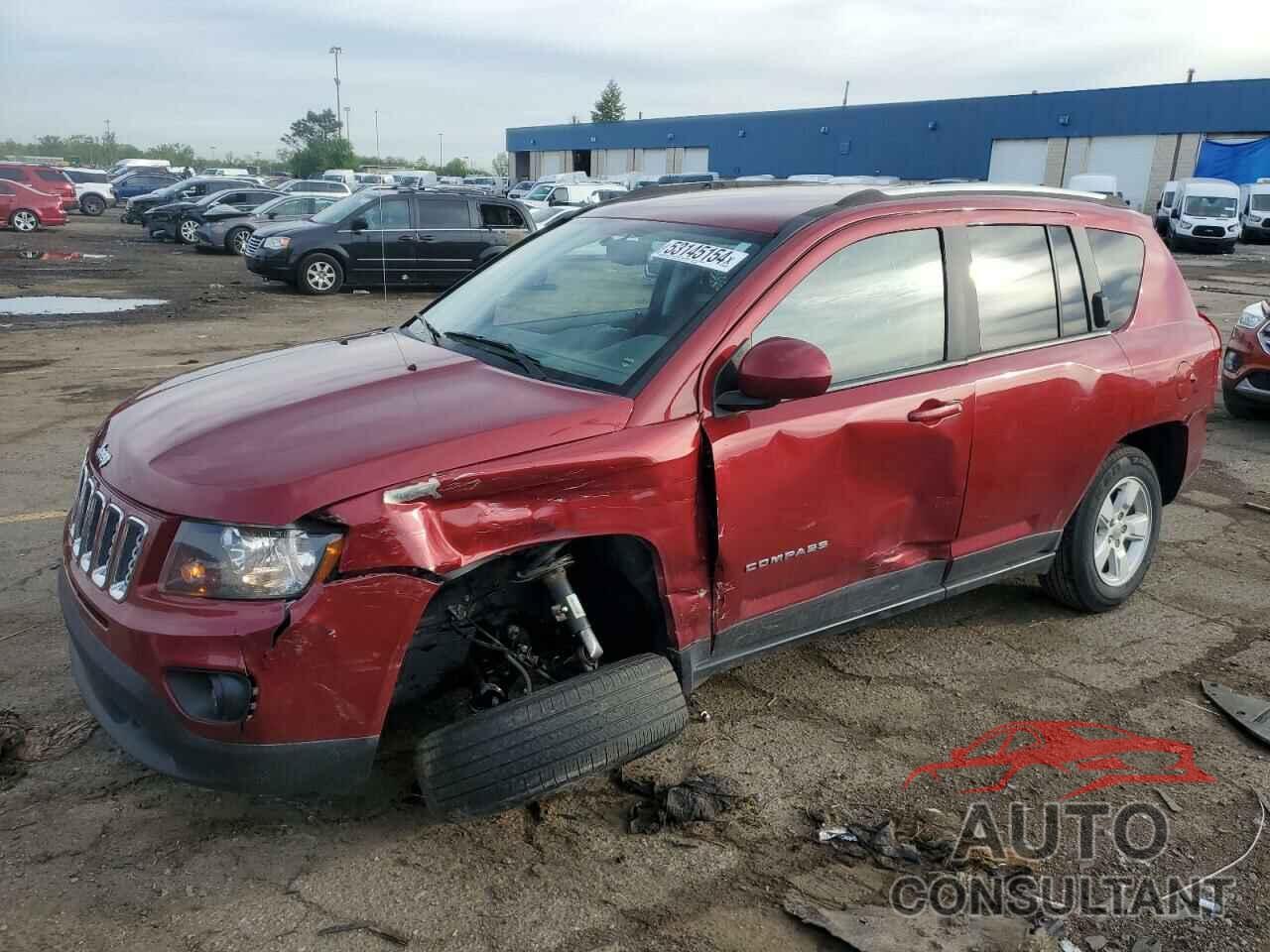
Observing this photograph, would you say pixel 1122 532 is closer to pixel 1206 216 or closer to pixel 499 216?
pixel 499 216

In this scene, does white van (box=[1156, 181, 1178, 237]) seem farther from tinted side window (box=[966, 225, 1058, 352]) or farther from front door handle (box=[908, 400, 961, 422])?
front door handle (box=[908, 400, 961, 422])

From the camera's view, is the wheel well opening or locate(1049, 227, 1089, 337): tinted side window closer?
locate(1049, 227, 1089, 337): tinted side window

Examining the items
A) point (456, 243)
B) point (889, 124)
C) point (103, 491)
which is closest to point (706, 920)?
point (103, 491)

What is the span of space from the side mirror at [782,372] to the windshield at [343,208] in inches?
608

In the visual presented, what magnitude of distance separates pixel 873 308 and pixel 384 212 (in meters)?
14.9

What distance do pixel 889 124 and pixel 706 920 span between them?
51056mm

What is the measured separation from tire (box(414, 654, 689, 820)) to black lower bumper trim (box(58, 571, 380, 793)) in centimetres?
22

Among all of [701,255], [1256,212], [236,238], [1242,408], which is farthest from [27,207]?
[1256,212]

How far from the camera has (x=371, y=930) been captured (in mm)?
2605

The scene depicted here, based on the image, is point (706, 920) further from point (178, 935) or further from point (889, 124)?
point (889, 124)

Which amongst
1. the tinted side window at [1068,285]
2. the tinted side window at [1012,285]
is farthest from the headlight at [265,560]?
the tinted side window at [1068,285]

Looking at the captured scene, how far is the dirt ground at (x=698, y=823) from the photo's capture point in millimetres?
2643

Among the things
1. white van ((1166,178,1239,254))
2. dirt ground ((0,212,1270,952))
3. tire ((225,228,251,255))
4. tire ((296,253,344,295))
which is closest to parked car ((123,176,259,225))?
tire ((225,228,251,255))

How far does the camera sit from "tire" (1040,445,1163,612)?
14.5 feet
